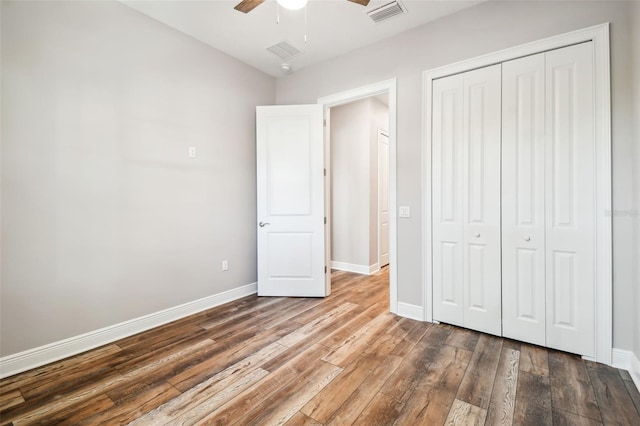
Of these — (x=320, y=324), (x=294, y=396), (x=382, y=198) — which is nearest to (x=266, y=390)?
(x=294, y=396)

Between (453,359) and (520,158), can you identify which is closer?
(453,359)

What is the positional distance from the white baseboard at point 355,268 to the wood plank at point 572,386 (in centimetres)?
265

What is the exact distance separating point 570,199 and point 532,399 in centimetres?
143

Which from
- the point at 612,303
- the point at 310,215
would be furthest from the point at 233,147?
the point at 612,303

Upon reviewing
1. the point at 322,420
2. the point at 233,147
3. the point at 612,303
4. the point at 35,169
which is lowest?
the point at 322,420

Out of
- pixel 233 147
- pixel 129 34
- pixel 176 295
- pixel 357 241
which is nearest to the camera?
pixel 129 34

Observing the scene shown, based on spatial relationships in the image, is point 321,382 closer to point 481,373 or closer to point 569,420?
point 481,373

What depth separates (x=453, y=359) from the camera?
2.10 m

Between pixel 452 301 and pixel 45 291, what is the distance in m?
3.36

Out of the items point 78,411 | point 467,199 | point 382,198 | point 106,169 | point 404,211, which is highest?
point 106,169

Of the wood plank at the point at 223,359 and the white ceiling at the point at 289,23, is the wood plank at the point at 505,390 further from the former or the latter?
the white ceiling at the point at 289,23

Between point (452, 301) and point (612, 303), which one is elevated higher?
point (612, 303)

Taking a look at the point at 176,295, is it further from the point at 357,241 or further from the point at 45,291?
the point at 357,241

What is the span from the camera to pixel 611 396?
5.50 ft
